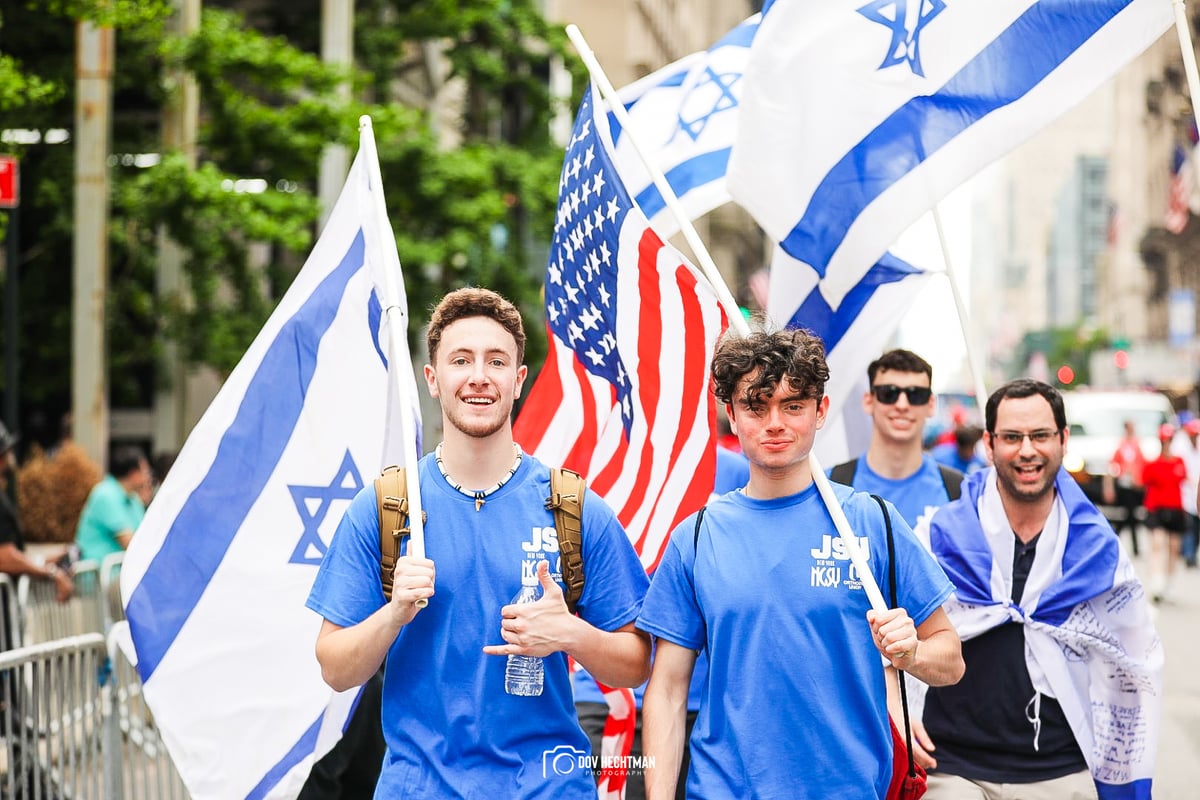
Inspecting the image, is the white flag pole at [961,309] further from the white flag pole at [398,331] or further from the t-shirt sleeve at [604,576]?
the t-shirt sleeve at [604,576]

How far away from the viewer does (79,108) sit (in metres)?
17.4

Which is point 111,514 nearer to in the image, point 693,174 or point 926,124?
point 693,174

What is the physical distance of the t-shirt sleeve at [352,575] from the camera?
3.94 meters

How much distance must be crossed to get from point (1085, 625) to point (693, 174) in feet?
12.4

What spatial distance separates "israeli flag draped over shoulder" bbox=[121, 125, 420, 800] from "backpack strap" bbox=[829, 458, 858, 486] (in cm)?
227

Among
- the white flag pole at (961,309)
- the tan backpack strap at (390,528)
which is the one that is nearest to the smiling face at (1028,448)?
the white flag pole at (961,309)

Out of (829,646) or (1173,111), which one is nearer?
(829,646)

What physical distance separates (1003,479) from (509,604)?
2241 millimetres

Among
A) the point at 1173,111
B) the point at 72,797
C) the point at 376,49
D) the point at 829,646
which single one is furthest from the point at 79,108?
the point at 1173,111

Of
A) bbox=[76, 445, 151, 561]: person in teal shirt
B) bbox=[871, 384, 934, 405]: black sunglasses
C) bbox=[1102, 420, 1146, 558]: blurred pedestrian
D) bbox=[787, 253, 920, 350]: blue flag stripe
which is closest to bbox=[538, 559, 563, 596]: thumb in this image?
bbox=[787, 253, 920, 350]: blue flag stripe

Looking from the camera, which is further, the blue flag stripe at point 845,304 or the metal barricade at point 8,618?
the metal barricade at point 8,618

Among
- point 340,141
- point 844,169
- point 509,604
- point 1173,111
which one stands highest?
point 1173,111

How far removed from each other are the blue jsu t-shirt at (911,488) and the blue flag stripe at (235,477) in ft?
8.11

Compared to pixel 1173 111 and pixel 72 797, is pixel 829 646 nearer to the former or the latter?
pixel 72 797
